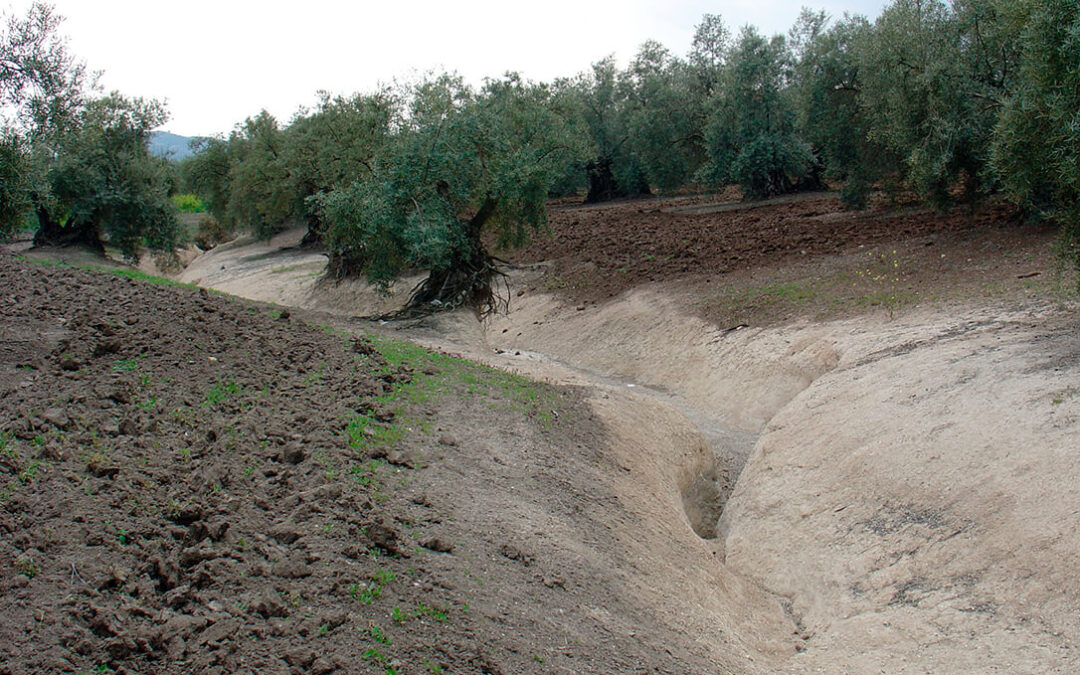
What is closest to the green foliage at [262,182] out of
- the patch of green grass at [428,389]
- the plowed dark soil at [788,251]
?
the plowed dark soil at [788,251]

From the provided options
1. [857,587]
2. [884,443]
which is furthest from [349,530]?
[884,443]

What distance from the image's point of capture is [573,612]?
269 inches

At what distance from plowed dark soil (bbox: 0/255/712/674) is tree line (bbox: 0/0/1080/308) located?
9.73 m

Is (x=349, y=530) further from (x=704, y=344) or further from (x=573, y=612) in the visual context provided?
(x=704, y=344)

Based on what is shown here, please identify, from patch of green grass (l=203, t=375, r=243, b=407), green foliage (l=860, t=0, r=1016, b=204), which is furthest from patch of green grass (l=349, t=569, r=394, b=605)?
green foliage (l=860, t=0, r=1016, b=204)

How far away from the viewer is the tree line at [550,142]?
16484 millimetres

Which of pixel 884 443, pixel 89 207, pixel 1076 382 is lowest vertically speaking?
pixel 884 443

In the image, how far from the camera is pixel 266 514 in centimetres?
665

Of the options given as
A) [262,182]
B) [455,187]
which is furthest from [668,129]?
[455,187]

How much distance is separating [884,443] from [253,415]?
824 centimetres

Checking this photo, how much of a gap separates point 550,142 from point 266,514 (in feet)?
56.4

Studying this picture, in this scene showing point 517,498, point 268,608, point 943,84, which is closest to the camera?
point 268,608

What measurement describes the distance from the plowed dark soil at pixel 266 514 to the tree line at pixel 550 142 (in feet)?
31.9

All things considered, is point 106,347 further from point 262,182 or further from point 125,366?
point 262,182
